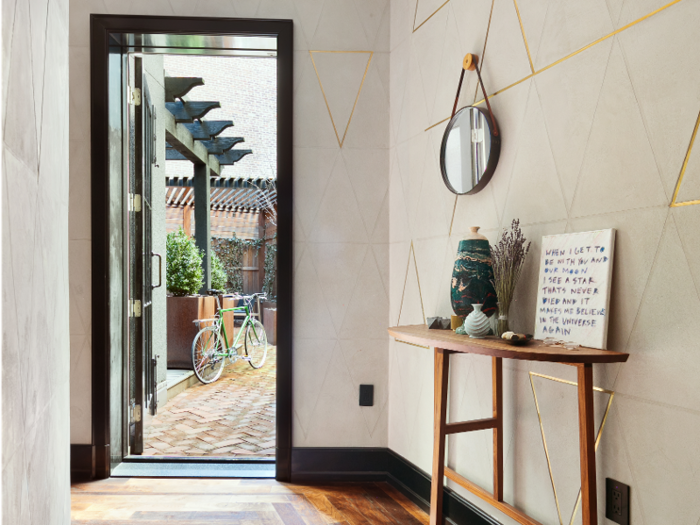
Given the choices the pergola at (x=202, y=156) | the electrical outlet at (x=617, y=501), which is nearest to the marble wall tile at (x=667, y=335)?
the electrical outlet at (x=617, y=501)

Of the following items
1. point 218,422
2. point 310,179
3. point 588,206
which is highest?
point 310,179

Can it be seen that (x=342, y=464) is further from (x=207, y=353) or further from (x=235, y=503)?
(x=207, y=353)

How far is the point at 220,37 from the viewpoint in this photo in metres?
2.63

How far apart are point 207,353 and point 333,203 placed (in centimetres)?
320

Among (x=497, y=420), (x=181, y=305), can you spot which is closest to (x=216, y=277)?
(x=181, y=305)

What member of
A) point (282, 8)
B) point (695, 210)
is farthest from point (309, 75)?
point (695, 210)

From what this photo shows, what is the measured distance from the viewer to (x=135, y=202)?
299 centimetres

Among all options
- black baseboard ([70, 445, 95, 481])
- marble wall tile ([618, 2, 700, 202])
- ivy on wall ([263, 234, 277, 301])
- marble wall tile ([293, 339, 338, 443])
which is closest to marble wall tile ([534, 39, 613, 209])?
marble wall tile ([618, 2, 700, 202])

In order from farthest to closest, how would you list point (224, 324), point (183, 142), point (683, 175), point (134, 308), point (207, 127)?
1. point (207, 127)
2. point (183, 142)
3. point (224, 324)
4. point (134, 308)
5. point (683, 175)

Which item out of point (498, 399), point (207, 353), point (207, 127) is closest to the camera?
point (498, 399)

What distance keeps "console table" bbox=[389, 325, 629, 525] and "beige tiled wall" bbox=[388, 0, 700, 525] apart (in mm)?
66

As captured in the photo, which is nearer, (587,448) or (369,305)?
(587,448)

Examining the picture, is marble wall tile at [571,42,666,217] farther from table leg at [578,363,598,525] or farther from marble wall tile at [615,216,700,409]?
table leg at [578,363,598,525]

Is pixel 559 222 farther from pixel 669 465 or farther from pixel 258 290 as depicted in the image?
pixel 258 290
